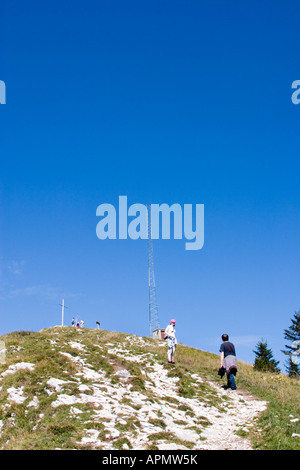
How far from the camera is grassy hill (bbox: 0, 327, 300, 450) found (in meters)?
12.5

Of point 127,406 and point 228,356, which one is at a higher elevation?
point 228,356

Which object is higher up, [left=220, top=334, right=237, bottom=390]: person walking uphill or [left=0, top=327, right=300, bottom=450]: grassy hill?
[left=220, top=334, right=237, bottom=390]: person walking uphill

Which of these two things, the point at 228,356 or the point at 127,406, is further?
the point at 228,356

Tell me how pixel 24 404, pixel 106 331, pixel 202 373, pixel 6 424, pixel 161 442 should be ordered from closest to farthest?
1. pixel 161 442
2. pixel 6 424
3. pixel 24 404
4. pixel 202 373
5. pixel 106 331

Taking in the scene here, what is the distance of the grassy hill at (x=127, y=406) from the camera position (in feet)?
41.2

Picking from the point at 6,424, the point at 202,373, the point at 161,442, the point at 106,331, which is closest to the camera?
the point at 161,442

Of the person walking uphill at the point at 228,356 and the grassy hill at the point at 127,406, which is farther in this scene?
the person walking uphill at the point at 228,356

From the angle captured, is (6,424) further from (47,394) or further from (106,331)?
(106,331)

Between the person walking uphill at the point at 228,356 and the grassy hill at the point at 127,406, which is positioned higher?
the person walking uphill at the point at 228,356

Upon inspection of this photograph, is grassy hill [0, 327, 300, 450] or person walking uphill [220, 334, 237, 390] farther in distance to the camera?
person walking uphill [220, 334, 237, 390]

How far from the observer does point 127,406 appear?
16.1 m

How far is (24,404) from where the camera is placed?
50.5ft
